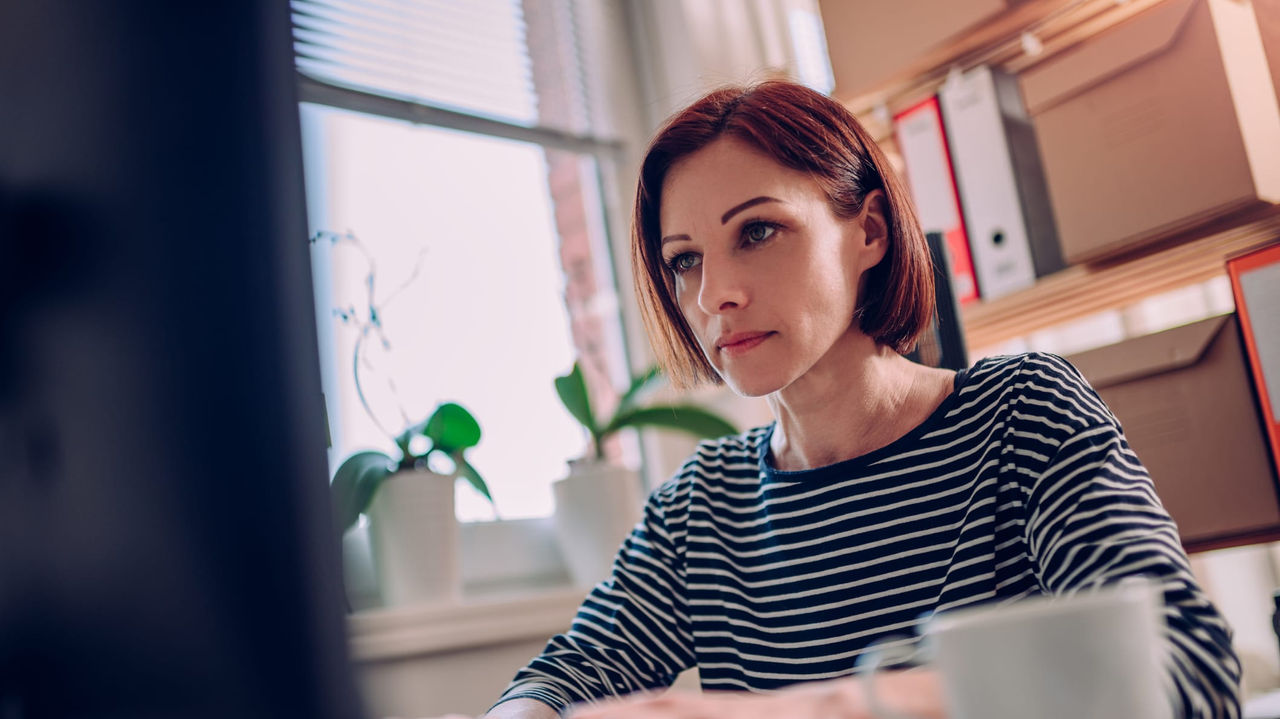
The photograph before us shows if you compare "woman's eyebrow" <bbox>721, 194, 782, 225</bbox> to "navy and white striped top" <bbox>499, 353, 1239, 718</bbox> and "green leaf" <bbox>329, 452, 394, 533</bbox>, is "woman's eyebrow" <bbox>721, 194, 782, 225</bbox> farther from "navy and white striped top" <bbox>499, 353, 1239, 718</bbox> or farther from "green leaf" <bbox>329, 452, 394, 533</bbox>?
"green leaf" <bbox>329, 452, 394, 533</bbox>

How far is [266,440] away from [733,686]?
2.73 feet

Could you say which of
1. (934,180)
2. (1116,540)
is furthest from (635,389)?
(1116,540)

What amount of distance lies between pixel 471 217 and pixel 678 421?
60 centimetres

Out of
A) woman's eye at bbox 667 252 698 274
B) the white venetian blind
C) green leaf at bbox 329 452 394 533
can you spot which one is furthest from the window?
woman's eye at bbox 667 252 698 274

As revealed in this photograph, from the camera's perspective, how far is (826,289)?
0.93 metres

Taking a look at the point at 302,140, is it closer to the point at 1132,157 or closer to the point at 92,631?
the point at 92,631

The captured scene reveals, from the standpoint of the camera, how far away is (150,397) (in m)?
Result: 0.24

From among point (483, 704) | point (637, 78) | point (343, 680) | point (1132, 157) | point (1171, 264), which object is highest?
point (637, 78)

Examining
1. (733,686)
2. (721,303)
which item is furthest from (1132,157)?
(733,686)

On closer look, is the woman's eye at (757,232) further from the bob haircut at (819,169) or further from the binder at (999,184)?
the binder at (999,184)

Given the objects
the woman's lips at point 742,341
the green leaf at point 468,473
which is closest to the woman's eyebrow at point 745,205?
the woman's lips at point 742,341

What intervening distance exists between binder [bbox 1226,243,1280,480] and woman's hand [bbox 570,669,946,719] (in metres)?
0.97

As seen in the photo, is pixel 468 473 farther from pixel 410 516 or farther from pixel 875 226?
pixel 875 226

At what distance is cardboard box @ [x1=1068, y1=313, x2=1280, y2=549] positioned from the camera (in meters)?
1.17
